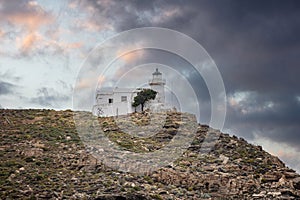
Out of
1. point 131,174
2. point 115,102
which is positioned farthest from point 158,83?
point 131,174

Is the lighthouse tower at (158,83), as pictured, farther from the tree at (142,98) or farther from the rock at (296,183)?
the rock at (296,183)

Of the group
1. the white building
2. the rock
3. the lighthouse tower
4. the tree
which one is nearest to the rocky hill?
the rock

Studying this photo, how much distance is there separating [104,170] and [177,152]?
11.1 meters

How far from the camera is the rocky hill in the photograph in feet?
170

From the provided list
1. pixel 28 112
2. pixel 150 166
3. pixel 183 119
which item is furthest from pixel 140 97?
pixel 150 166

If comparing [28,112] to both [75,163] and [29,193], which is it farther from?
[29,193]

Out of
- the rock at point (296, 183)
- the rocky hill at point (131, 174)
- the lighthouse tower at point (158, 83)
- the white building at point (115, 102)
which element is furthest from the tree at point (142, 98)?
the rock at point (296, 183)

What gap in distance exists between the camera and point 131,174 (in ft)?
184

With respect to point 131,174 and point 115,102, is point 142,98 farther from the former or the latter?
point 131,174

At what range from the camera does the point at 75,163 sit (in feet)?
193

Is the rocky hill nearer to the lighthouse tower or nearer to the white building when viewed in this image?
the white building

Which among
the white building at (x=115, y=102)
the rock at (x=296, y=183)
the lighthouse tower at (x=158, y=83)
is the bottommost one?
the rock at (x=296, y=183)

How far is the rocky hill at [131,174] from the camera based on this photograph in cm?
5172

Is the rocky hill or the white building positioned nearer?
the rocky hill
